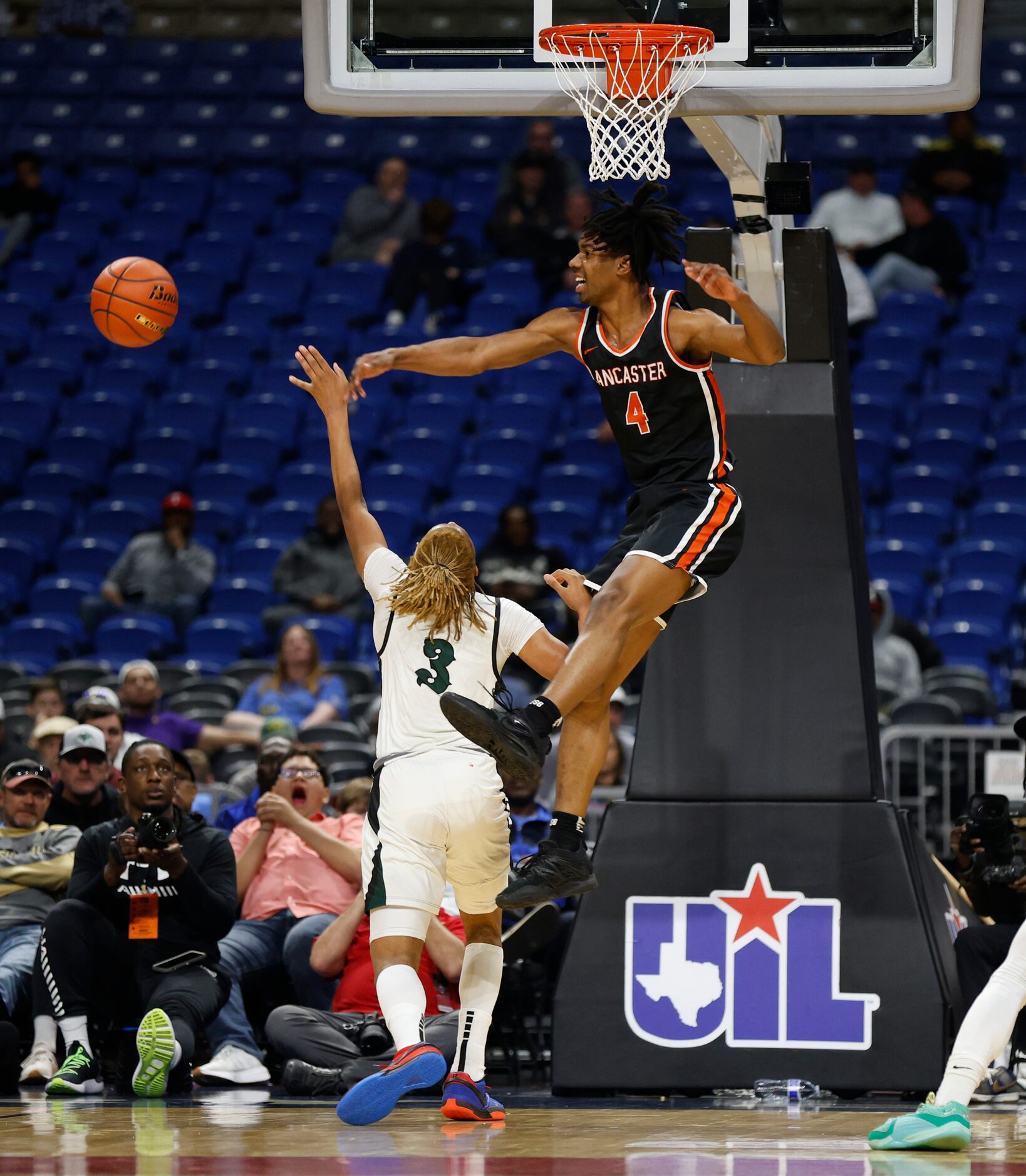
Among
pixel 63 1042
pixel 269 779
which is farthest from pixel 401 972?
pixel 269 779

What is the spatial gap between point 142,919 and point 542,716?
2.83m

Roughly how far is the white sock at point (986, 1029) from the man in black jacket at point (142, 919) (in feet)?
11.4

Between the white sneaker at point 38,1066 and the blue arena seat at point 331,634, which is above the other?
the blue arena seat at point 331,634

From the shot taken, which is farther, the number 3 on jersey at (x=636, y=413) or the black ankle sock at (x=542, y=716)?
the number 3 on jersey at (x=636, y=413)

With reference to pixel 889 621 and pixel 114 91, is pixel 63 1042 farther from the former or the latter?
pixel 114 91

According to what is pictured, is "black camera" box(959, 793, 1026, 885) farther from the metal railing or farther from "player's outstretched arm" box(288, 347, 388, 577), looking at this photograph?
"player's outstretched arm" box(288, 347, 388, 577)

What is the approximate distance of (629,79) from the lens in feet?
24.0

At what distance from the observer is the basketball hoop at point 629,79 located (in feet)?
23.8

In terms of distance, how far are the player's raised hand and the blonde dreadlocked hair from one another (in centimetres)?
78

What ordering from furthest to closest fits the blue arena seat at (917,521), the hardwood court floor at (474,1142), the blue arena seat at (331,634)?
the blue arena seat at (917,521)
the blue arena seat at (331,634)
the hardwood court floor at (474,1142)

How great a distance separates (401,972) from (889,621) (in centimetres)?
694

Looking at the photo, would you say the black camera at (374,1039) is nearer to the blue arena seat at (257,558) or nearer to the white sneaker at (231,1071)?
the white sneaker at (231,1071)

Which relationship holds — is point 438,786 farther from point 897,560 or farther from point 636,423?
point 897,560

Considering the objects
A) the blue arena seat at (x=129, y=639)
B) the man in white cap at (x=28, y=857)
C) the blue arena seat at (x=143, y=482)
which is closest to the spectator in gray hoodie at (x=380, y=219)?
the blue arena seat at (x=143, y=482)
